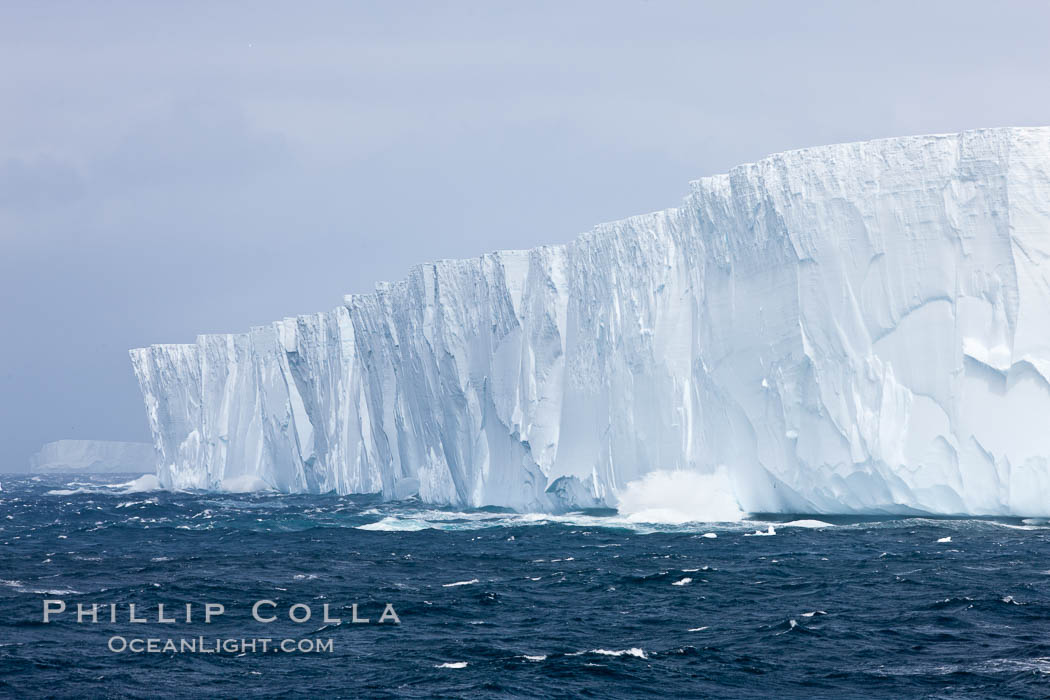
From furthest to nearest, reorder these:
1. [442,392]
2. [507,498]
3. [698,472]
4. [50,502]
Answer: [50,502] < [442,392] < [507,498] < [698,472]

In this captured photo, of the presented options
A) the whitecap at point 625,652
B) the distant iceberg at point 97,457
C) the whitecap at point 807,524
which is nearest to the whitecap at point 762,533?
the whitecap at point 807,524

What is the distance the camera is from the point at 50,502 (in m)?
55.9

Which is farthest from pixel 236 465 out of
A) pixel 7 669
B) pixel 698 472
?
pixel 7 669

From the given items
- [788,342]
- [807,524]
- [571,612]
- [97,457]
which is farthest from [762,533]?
[97,457]

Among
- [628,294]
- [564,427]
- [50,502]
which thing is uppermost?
[628,294]

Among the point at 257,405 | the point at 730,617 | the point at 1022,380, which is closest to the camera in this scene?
the point at 730,617

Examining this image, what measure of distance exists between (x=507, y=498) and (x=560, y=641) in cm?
2189

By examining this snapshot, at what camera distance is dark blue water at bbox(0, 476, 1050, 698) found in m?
13.3

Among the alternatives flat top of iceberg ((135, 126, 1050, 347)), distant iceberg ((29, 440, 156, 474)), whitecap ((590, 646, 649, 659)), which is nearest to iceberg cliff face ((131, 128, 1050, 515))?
flat top of iceberg ((135, 126, 1050, 347))

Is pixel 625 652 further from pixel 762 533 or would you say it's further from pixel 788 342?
pixel 788 342

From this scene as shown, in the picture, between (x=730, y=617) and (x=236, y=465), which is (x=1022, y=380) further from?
(x=236, y=465)

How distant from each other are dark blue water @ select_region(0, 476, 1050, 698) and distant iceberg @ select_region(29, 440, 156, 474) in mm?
89793

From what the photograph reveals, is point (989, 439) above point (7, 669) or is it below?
above

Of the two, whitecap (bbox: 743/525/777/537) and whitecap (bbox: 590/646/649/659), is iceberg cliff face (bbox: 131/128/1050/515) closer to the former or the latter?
whitecap (bbox: 743/525/777/537)
